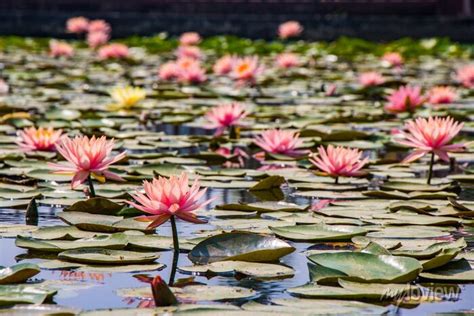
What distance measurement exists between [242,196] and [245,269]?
1144 mm

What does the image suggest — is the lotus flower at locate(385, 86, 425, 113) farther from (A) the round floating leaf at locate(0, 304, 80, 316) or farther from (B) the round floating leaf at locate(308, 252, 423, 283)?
(A) the round floating leaf at locate(0, 304, 80, 316)

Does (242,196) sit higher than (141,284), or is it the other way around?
(242,196)

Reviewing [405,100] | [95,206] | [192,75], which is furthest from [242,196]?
[192,75]

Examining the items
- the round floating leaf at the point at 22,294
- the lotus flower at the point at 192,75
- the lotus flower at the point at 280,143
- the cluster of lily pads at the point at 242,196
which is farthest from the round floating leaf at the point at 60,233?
the lotus flower at the point at 192,75

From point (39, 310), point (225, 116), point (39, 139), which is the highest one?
point (225, 116)

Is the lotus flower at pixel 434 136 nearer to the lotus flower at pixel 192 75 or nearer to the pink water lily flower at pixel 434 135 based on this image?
the pink water lily flower at pixel 434 135

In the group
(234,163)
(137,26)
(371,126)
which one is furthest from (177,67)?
(137,26)

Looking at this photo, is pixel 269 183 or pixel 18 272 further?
pixel 269 183

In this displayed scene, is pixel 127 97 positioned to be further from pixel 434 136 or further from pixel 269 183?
pixel 434 136

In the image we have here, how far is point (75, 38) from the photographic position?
16.1 m

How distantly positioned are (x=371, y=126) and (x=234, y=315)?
374 centimetres

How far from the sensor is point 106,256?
8.54ft

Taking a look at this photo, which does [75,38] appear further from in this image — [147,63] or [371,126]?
[371,126]

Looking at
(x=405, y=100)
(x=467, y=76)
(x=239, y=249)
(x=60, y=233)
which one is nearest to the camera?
(x=239, y=249)
